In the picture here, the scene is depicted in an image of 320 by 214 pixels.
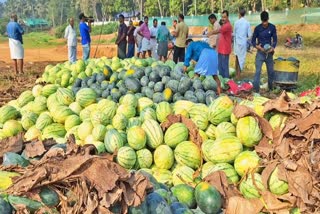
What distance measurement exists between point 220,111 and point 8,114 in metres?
3.23

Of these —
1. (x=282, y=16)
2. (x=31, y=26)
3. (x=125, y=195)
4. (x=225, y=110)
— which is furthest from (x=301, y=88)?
(x=31, y=26)

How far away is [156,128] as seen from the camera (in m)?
4.86

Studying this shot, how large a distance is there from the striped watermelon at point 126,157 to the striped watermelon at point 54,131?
4.48 feet

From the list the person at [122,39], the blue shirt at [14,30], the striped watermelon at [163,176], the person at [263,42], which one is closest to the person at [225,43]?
the person at [263,42]

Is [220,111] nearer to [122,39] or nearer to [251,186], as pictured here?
[251,186]

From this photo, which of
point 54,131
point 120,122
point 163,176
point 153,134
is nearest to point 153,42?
point 54,131

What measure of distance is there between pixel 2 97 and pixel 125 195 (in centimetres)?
771

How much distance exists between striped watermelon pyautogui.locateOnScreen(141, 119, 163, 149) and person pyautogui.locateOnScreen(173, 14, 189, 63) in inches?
338

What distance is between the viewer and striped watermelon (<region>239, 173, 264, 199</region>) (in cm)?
388

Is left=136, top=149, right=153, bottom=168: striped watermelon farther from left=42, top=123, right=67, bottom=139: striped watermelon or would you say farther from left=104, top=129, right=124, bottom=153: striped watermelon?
left=42, top=123, right=67, bottom=139: striped watermelon

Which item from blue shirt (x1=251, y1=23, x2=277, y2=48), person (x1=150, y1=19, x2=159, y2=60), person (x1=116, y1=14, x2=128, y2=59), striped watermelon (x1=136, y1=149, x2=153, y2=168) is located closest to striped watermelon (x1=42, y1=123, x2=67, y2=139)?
striped watermelon (x1=136, y1=149, x2=153, y2=168)

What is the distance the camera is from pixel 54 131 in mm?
5539

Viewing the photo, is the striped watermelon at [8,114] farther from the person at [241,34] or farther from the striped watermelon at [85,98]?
the person at [241,34]

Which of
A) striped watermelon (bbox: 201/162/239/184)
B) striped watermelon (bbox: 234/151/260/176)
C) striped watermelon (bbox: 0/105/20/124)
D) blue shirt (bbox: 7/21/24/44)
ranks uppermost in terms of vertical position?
blue shirt (bbox: 7/21/24/44)
